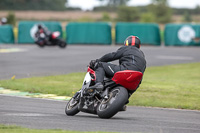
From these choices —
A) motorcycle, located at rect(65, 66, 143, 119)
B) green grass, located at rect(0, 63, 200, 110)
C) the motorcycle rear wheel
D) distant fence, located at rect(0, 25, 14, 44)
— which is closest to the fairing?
motorcycle, located at rect(65, 66, 143, 119)

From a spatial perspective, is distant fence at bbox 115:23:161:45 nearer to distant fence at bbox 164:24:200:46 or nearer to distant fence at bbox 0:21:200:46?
distant fence at bbox 0:21:200:46

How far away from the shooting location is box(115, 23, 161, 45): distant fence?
33.9m

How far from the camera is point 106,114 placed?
7664mm

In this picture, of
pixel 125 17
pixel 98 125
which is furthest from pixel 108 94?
pixel 125 17

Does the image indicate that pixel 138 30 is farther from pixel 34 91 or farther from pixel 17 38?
pixel 34 91

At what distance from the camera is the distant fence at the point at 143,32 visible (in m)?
33.9

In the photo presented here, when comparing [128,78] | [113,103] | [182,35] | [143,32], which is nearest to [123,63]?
[128,78]

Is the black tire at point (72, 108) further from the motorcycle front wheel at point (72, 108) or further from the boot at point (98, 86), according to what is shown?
the boot at point (98, 86)

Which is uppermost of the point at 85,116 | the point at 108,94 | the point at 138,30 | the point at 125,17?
the point at 108,94

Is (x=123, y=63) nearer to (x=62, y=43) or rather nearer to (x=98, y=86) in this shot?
(x=98, y=86)

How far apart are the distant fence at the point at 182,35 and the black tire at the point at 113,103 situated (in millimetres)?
26677

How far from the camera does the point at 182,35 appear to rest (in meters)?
33.8

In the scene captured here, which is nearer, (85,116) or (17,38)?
(85,116)

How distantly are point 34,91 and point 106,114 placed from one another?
15.7 feet
